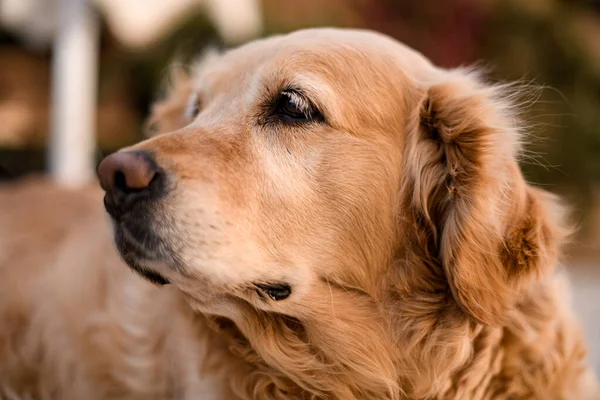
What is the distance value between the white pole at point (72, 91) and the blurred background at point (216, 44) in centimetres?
1

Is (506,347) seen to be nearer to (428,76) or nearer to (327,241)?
(327,241)

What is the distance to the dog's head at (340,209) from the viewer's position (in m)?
1.98

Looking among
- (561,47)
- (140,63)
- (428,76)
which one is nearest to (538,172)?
(561,47)

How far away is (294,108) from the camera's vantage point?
2240mm

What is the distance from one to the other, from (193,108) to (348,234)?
0.95 metres

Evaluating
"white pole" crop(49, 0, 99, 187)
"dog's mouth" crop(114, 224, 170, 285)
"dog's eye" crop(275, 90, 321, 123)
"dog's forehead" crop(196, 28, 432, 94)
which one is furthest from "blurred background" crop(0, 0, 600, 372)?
"dog's mouth" crop(114, 224, 170, 285)

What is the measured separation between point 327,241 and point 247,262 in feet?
1.03

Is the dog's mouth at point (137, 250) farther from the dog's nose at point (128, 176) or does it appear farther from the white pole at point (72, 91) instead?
the white pole at point (72, 91)

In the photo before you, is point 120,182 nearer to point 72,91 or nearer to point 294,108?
point 294,108

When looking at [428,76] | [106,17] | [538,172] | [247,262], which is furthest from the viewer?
[538,172]

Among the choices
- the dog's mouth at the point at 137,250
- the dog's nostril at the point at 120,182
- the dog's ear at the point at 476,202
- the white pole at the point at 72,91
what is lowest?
the white pole at the point at 72,91

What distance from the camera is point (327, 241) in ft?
7.13

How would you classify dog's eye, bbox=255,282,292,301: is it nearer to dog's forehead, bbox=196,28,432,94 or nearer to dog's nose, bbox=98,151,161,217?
dog's nose, bbox=98,151,161,217

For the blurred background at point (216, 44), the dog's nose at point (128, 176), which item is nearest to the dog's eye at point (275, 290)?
the dog's nose at point (128, 176)
